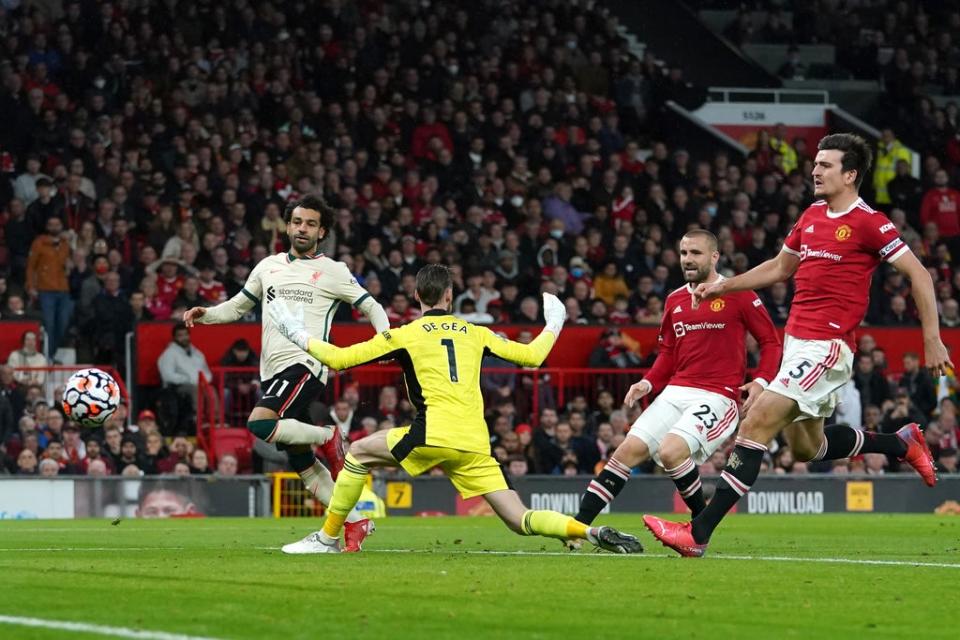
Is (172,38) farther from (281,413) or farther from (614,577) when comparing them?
(614,577)

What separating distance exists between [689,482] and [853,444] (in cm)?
111

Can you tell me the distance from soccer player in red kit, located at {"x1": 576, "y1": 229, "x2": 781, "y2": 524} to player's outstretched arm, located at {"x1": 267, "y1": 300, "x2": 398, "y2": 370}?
2.05 metres

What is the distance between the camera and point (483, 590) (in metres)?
8.12

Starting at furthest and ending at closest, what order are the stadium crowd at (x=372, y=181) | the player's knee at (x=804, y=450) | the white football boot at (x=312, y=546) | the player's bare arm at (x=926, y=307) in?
the stadium crowd at (x=372, y=181)
the player's knee at (x=804, y=450)
the white football boot at (x=312, y=546)
the player's bare arm at (x=926, y=307)

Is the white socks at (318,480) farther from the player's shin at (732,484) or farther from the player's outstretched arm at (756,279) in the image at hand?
the player's outstretched arm at (756,279)

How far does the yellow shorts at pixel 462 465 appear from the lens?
399 inches

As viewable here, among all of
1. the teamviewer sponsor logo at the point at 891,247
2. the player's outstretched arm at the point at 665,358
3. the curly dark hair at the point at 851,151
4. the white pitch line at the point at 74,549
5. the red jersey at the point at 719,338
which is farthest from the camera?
the player's outstretched arm at the point at 665,358

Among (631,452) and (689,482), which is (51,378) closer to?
(631,452)

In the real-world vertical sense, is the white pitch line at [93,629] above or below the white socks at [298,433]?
below

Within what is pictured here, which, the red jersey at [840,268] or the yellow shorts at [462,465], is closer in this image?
the yellow shorts at [462,465]

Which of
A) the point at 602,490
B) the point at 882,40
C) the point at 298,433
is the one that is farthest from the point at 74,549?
the point at 882,40

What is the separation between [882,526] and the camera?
16.9m

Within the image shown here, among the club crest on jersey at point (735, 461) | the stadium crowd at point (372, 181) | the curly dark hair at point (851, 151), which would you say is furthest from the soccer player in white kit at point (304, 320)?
the stadium crowd at point (372, 181)

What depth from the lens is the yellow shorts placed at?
10125 mm
